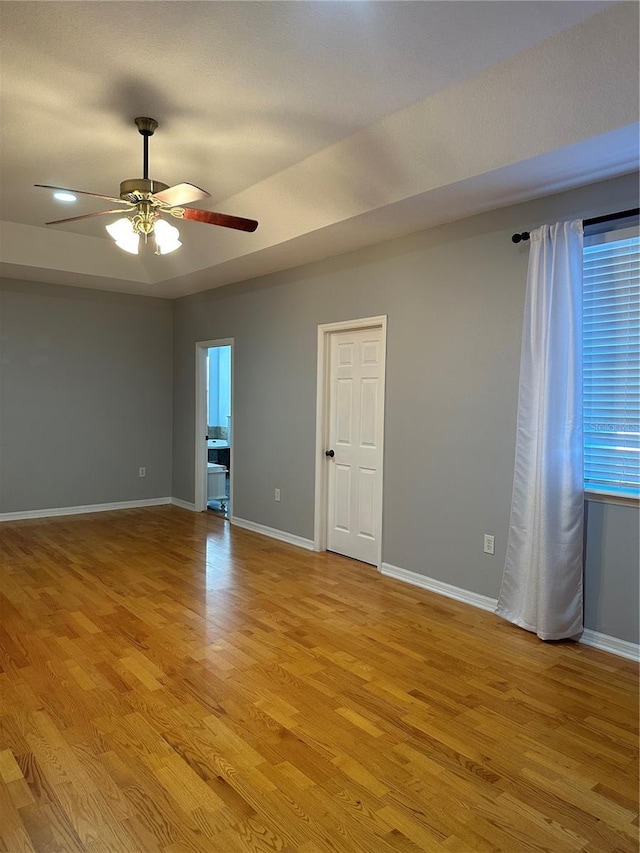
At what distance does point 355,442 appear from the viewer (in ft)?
16.9

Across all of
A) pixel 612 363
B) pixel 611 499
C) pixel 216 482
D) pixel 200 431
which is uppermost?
pixel 612 363

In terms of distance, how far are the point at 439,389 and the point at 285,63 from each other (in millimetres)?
2323

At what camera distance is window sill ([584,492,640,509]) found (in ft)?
10.6

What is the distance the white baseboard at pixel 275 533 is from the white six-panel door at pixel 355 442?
0.75 ft

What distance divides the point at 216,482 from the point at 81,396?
1.97m

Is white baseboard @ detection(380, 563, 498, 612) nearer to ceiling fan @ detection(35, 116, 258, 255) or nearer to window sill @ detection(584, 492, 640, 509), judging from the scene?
window sill @ detection(584, 492, 640, 509)

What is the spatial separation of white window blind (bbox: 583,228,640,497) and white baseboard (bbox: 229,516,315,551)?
2.80 m

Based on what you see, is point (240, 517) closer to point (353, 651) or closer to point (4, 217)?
point (353, 651)

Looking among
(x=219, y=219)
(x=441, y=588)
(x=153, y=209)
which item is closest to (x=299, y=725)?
(x=441, y=588)

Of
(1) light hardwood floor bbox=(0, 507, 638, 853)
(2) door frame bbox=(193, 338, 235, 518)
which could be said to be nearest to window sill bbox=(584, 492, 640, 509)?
(1) light hardwood floor bbox=(0, 507, 638, 853)

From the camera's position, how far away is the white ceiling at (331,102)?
2498 millimetres

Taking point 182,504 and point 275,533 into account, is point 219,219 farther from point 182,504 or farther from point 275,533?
point 182,504

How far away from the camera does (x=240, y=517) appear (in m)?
6.43

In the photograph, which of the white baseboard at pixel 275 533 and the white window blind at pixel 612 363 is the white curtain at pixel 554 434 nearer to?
the white window blind at pixel 612 363
